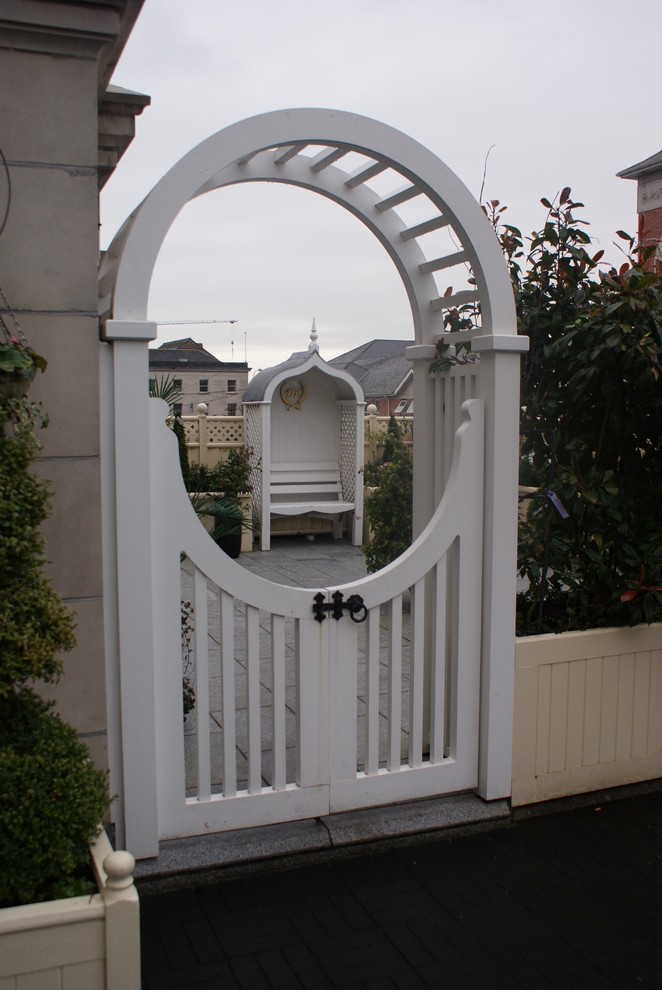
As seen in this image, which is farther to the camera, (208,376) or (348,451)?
(208,376)

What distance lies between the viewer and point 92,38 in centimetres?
282

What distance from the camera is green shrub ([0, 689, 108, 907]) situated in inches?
83.4

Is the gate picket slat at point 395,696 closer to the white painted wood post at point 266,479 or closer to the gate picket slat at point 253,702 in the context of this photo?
the gate picket slat at point 253,702

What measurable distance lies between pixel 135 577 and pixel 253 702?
711mm

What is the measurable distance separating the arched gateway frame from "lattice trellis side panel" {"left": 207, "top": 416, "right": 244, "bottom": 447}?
27.1 feet

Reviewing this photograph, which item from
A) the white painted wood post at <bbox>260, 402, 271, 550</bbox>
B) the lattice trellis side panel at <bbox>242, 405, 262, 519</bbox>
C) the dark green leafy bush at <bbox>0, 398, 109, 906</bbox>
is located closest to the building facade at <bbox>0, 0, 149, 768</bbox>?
the dark green leafy bush at <bbox>0, 398, 109, 906</bbox>

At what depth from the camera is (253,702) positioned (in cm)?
339

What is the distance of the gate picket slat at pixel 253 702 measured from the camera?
3367 millimetres

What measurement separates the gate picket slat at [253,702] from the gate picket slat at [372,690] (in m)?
0.47

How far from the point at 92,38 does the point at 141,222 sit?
1.90ft

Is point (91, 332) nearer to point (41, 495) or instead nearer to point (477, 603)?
point (41, 495)

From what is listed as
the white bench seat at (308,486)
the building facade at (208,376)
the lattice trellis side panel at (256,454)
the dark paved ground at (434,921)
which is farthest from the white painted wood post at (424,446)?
the building facade at (208,376)

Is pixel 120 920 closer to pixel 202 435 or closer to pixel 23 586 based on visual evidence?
pixel 23 586

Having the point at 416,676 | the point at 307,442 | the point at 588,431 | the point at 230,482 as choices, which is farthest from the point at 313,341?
the point at 416,676
